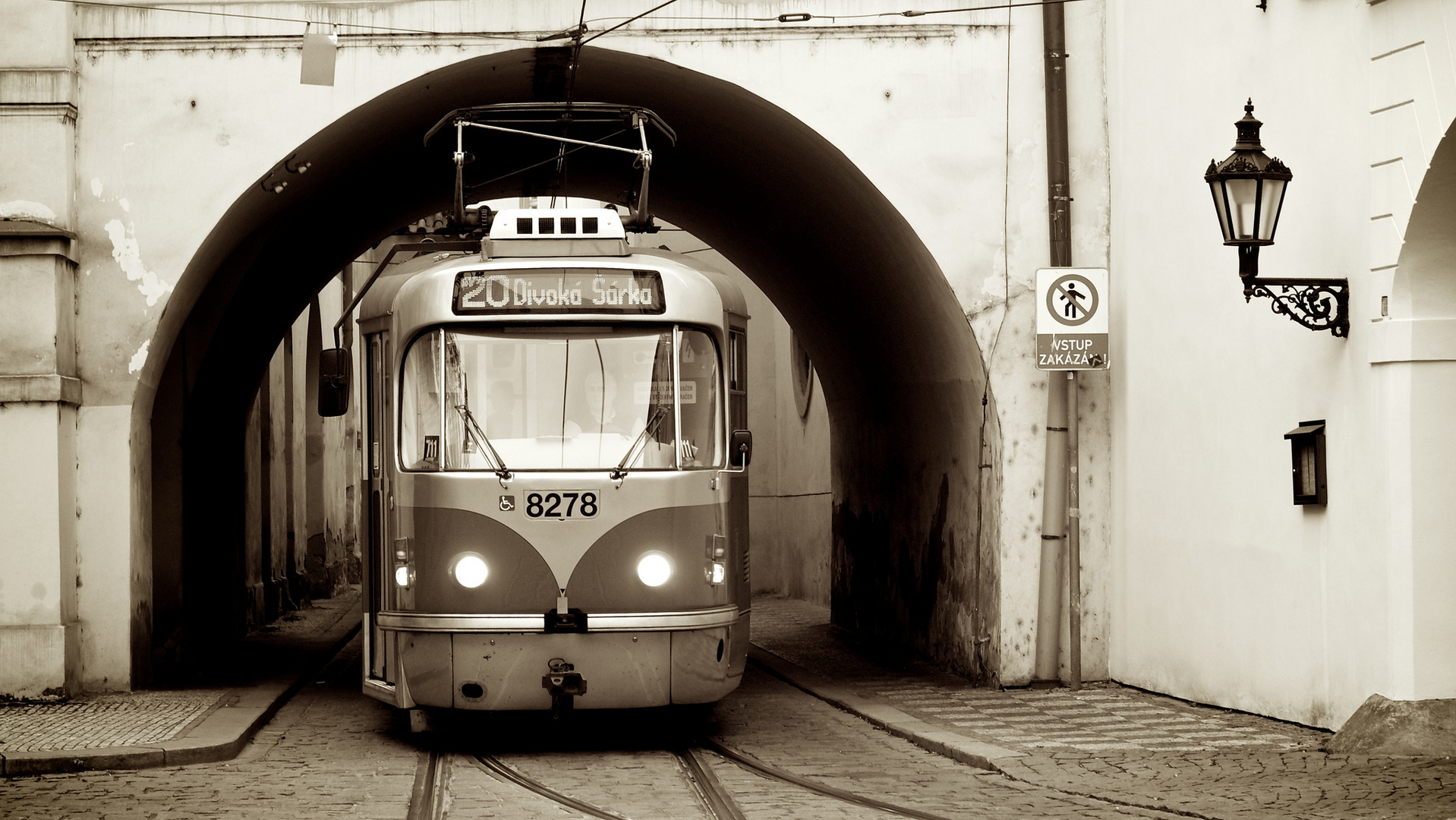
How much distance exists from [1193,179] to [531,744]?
558cm

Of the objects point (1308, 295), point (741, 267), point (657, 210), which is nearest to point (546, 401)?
point (1308, 295)

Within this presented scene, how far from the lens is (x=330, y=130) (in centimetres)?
1184

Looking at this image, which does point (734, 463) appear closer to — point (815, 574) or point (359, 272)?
point (815, 574)

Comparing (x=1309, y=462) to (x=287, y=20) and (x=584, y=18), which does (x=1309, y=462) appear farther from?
(x=287, y=20)

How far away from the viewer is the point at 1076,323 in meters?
11.4

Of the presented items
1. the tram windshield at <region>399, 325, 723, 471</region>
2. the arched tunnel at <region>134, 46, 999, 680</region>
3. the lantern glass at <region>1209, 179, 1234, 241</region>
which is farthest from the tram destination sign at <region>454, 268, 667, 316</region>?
the lantern glass at <region>1209, 179, 1234, 241</region>

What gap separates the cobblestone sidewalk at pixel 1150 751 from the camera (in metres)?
7.26

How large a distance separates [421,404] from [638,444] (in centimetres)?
129

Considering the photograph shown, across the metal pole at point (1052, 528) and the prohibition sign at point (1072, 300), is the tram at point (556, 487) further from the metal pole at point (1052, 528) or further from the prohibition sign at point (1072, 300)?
the metal pole at point (1052, 528)

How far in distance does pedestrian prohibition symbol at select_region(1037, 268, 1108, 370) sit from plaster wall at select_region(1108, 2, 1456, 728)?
358 mm

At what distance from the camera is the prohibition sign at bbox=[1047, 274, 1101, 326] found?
11.3 m

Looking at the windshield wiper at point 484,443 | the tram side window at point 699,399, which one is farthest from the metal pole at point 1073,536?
the windshield wiper at point 484,443

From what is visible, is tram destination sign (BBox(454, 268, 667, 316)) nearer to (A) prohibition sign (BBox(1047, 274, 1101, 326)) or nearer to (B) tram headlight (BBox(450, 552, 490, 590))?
(B) tram headlight (BBox(450, 552, 490, 590))

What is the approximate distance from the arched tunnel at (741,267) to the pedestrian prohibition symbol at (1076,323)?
72 centimetres
